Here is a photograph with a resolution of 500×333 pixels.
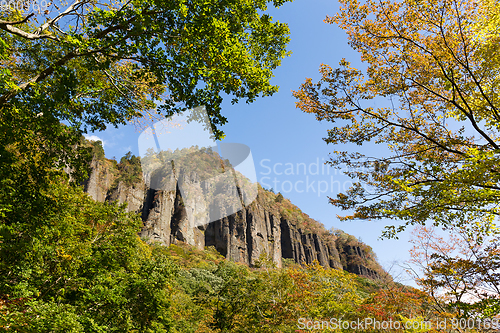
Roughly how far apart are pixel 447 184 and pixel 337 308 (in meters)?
7.53

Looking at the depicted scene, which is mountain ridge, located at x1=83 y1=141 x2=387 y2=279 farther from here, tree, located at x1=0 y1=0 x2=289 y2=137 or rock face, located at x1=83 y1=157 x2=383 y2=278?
tree, located at x1=0 y1=0 x2=289 y2=137

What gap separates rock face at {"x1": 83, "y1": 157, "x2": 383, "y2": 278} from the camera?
146 ft

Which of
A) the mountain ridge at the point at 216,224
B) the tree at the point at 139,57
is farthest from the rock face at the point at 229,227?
the tree at the point at 139,57

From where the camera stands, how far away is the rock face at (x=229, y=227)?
4463 centimetres

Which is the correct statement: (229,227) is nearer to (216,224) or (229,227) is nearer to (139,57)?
(216,224)

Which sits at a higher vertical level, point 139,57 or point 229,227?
point 229,227

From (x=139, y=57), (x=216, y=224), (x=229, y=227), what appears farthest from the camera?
(x=216, y=224)

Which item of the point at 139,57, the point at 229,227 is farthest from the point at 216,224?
the point at 139,57

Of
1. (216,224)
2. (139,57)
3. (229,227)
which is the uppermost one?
(216,224)

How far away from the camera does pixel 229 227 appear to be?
5447 centimetres

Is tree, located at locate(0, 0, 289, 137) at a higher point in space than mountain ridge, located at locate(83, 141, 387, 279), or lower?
lower

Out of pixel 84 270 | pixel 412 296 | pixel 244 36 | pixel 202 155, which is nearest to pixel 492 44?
pixel 244 36

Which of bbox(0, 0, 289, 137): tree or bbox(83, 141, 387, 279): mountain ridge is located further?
bbox(83, 141, 387, 279): mountain ridge

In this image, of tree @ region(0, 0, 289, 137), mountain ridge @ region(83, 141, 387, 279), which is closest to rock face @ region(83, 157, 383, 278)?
mountain ridge @ region(83, 141, 387, 279)
